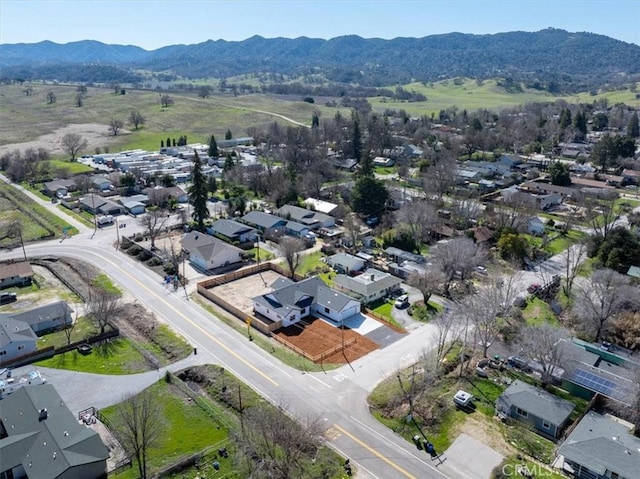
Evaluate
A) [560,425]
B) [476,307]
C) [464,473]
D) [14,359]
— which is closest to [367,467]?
[464,473]

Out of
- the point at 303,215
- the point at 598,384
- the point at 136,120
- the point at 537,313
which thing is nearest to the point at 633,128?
the point at 303,215

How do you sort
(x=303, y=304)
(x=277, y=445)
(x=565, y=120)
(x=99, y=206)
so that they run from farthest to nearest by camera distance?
(x=565, y=120) → (x=99, y=206) → (x=303, y=304) → (x=277, y=445)

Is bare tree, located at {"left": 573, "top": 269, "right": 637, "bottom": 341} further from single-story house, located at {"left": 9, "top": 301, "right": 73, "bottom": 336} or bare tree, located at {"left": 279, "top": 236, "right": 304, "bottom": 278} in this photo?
single-story house, located at {"left": 9, "top": 301, "right": 73, "bottom": 336}

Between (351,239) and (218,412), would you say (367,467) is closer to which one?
(218,412)

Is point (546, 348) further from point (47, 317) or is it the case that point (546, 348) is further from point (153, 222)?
point (153, 222)

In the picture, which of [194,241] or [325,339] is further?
[194,241]
